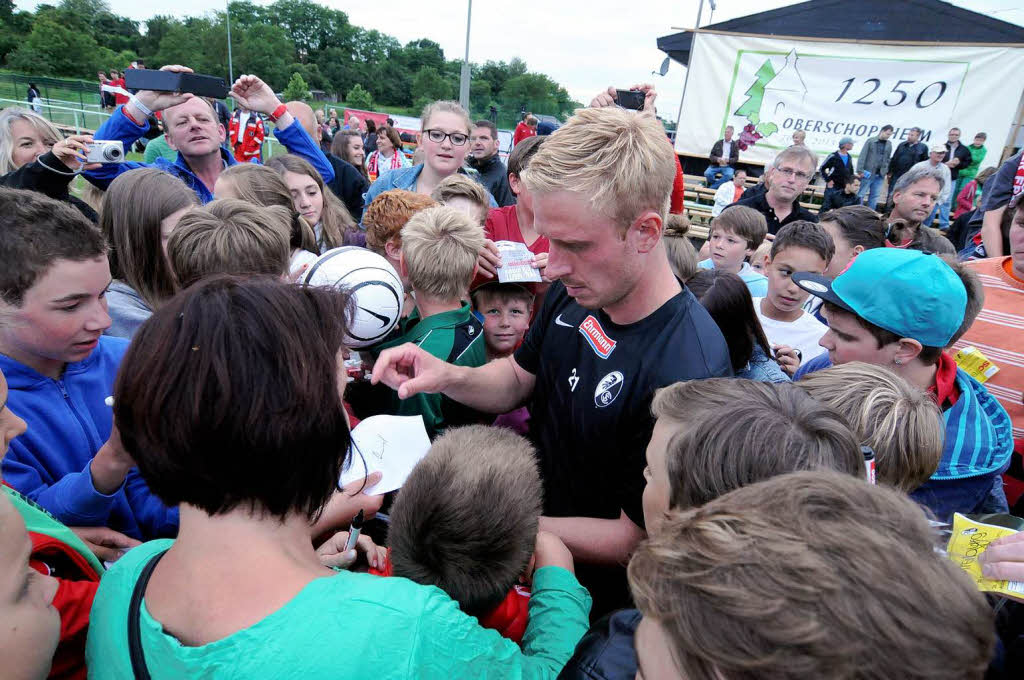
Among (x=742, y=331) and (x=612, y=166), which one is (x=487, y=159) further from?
(x=612, y=166)

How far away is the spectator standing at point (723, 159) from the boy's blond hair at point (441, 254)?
1320 cm

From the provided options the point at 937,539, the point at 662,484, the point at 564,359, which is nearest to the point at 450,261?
the point at 564,359

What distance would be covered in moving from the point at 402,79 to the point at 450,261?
8626 cm

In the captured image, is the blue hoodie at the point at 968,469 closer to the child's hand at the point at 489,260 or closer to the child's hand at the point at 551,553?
the child's hand at the point at 551,553

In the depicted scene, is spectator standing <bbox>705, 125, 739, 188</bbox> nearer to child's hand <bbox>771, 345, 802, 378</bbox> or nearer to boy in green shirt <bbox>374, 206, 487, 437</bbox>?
child's hand <bbox>771, 345, 802, 378</bbox>

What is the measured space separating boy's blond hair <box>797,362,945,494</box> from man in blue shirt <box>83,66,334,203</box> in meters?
4.34

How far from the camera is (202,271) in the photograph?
7.20 ft

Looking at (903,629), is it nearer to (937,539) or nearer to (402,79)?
(937,539)

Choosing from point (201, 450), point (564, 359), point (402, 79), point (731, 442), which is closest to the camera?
point (201, 450)

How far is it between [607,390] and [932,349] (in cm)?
150

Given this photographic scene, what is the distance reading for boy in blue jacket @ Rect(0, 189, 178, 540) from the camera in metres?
1.62

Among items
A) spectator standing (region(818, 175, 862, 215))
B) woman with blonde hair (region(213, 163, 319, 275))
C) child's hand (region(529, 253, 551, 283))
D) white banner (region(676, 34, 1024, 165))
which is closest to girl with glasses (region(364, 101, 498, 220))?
woman with blonde hair (region(213, 163, 319, 275))

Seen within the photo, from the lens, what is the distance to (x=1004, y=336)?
280cm

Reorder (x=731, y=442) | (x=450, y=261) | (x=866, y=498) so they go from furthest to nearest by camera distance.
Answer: (x=450, y=261), (x=731, y=442), (x=866, y=498)
